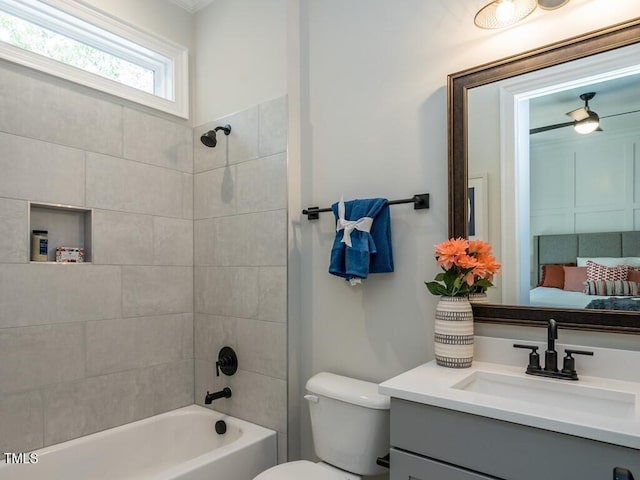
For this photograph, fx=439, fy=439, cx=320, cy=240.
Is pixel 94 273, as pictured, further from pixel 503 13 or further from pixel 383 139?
pixel 503 13

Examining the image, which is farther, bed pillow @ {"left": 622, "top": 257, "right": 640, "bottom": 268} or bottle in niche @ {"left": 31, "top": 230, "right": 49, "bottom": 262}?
bottle in niche @ {"left": 31, "top": 230, "right": 49, "bottom": 262}

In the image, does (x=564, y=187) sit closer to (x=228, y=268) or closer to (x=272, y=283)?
(x=272, y=283)

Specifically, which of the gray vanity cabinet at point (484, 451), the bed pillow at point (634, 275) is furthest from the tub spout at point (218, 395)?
the bed pillow at point (634, 275)

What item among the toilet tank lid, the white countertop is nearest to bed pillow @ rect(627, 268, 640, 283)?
the white countertop

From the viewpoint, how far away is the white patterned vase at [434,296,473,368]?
1.61 meters

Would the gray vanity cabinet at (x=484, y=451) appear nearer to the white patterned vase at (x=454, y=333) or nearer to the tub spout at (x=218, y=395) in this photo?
the white patterned vase at (x=454, y=333)

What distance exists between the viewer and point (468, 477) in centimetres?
124

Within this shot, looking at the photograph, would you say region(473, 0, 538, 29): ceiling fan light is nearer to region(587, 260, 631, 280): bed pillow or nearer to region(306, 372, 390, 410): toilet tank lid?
region(587, 260, 631, 280): bed pillow

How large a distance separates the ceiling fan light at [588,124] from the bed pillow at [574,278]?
1.56 ft

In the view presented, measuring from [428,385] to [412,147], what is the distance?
102 cm

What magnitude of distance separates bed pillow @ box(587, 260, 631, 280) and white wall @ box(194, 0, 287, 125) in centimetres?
161

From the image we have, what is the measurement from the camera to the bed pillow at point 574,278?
1.52 metres

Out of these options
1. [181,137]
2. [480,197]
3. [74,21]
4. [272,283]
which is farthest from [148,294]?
[480,197]

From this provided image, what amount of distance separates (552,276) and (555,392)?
404 mm
